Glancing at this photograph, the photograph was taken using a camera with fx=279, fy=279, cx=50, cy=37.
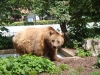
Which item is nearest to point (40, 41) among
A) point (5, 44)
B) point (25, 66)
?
point (25, 66)

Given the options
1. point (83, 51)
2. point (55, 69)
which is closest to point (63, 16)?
point (83, 51)

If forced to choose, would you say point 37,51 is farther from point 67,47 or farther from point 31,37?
point 67,47

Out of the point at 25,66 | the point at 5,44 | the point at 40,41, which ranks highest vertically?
the point at 40,41

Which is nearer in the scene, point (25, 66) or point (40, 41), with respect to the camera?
point (25, 66)

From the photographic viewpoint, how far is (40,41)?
26.6 ft

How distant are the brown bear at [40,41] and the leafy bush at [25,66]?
3.53ft

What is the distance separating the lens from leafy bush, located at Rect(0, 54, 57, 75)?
6531mm

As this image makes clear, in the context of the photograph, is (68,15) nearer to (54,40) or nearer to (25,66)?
(54,40)

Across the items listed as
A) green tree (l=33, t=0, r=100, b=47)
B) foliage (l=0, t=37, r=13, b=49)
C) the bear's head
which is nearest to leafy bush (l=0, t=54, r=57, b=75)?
the bear's head

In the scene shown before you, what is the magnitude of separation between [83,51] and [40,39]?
3.68 metres


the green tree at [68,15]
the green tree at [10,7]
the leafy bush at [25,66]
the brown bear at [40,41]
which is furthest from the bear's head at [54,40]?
the green tree at [10,7]

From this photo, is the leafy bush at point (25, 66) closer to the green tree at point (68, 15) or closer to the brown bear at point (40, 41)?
the brown bear at point (40, 41)

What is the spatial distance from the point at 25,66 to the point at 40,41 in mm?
1520

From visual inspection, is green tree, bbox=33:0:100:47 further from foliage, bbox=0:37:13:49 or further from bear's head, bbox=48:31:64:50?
bear's head, bbox=48:31:64:50
